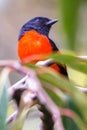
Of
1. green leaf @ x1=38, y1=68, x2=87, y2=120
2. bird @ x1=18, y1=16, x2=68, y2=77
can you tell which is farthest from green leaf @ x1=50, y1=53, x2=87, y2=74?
bird @ x1=18, y1=16, x2=68, y2=77

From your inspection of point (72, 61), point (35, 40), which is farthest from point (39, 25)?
point (72, 61)

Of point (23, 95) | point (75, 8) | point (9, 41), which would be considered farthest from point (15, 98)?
point (9, 41)

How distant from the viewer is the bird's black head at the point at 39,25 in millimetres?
2479

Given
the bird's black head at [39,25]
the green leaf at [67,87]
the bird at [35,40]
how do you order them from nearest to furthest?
1. the green leaf at [67,87]
2. the bird at [35,40]
3. the bird's black head at [39,25]

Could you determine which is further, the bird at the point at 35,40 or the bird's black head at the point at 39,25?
the bird's black head at the point at 39,25

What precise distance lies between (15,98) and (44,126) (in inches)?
3.3

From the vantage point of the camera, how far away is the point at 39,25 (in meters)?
2.54

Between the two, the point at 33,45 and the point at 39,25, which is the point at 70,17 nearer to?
the point at 33,45

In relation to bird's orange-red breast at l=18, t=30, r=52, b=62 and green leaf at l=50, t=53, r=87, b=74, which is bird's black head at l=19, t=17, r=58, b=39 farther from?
green leaf at l=50, t=53, r=87, b=74

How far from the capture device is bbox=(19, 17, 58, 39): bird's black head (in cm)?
248

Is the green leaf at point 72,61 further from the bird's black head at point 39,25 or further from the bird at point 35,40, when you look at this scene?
the bird's black head at point 39,25

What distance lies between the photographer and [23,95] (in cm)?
77

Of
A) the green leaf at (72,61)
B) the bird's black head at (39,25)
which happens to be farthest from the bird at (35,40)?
the green leaf at (72,61)

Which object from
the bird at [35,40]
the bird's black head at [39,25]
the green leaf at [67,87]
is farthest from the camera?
the bird's black head at [39,25]
